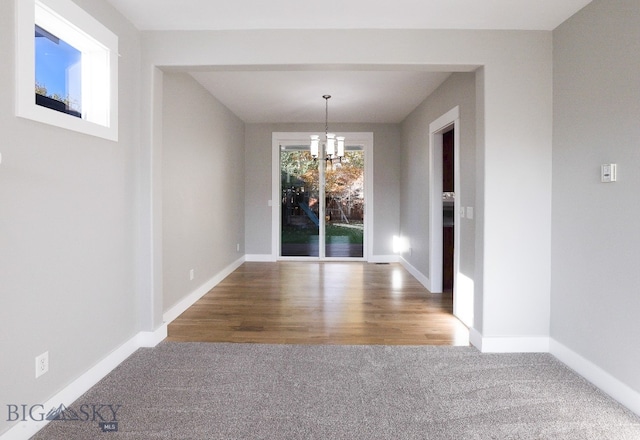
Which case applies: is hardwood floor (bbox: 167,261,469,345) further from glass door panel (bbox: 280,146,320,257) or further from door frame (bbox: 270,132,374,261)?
glass door panel (bbox: 280,146,320,257)

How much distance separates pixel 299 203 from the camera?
7.27 metres

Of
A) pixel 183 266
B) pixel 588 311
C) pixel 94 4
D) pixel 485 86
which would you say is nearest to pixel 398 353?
pixel 588 311

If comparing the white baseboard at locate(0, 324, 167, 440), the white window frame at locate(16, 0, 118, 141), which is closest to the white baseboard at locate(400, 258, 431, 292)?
the white baseboard at locate(0, 324, 167, 440)

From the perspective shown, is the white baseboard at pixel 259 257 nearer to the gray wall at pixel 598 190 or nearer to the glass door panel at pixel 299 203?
the glass door panel at pixel 299 203

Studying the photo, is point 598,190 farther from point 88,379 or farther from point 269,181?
point 269,181

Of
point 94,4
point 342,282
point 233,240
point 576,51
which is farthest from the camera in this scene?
point 233,240

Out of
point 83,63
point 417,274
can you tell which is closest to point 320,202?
point 417,274

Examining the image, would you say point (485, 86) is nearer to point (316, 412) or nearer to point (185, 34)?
point (185, 34)

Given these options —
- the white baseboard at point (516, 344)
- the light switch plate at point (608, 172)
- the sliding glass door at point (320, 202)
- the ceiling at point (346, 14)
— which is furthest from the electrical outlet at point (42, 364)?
the sliding glass door at point (320, 202)

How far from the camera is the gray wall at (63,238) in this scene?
5.78ft

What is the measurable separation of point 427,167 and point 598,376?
3184mm

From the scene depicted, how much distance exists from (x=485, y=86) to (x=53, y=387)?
351cm

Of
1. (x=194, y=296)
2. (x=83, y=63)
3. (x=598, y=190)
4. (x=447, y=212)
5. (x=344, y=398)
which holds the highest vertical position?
(x=83, y=63)

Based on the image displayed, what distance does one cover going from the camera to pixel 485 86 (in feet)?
9.60
